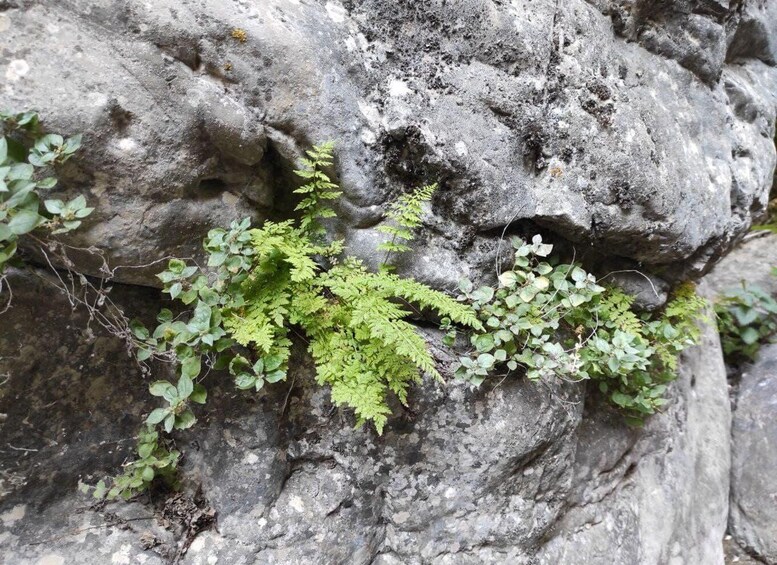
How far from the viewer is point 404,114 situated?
3.01 m

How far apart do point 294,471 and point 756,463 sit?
13.8 feet

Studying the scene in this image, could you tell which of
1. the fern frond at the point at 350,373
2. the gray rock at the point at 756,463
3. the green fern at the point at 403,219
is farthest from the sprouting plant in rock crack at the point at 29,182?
the gray rock at the point at 756,463

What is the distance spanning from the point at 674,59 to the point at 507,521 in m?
3.69

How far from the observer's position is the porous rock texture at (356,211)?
2506 millimetres

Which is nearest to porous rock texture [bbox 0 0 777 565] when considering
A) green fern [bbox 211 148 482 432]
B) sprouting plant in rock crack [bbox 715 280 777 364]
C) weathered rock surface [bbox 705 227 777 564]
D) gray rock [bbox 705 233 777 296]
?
green fern [bbox 211 148 482 432]

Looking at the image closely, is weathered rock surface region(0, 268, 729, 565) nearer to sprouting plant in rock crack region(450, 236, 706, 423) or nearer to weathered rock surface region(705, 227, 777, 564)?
sprouting plant in rock crack region(450, 236, 706, 423)

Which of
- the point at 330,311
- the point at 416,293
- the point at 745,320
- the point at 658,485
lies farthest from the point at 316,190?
the point at 745,320

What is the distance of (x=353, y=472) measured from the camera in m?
3.07

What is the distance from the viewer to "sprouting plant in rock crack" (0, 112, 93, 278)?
2.09 metres

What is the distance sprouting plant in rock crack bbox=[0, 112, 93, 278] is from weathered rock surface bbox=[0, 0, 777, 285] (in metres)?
0.09

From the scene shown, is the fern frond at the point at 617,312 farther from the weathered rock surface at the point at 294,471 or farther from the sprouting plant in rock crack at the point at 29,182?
the sprouting plant in rock crack at the point at 29,182

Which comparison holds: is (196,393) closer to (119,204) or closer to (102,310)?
(102,310)

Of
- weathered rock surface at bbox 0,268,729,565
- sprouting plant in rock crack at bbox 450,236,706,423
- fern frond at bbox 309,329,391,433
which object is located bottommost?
weathered rock surface at bbox 0,268,729,565

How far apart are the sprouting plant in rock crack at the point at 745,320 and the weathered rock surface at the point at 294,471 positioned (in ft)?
8.17
